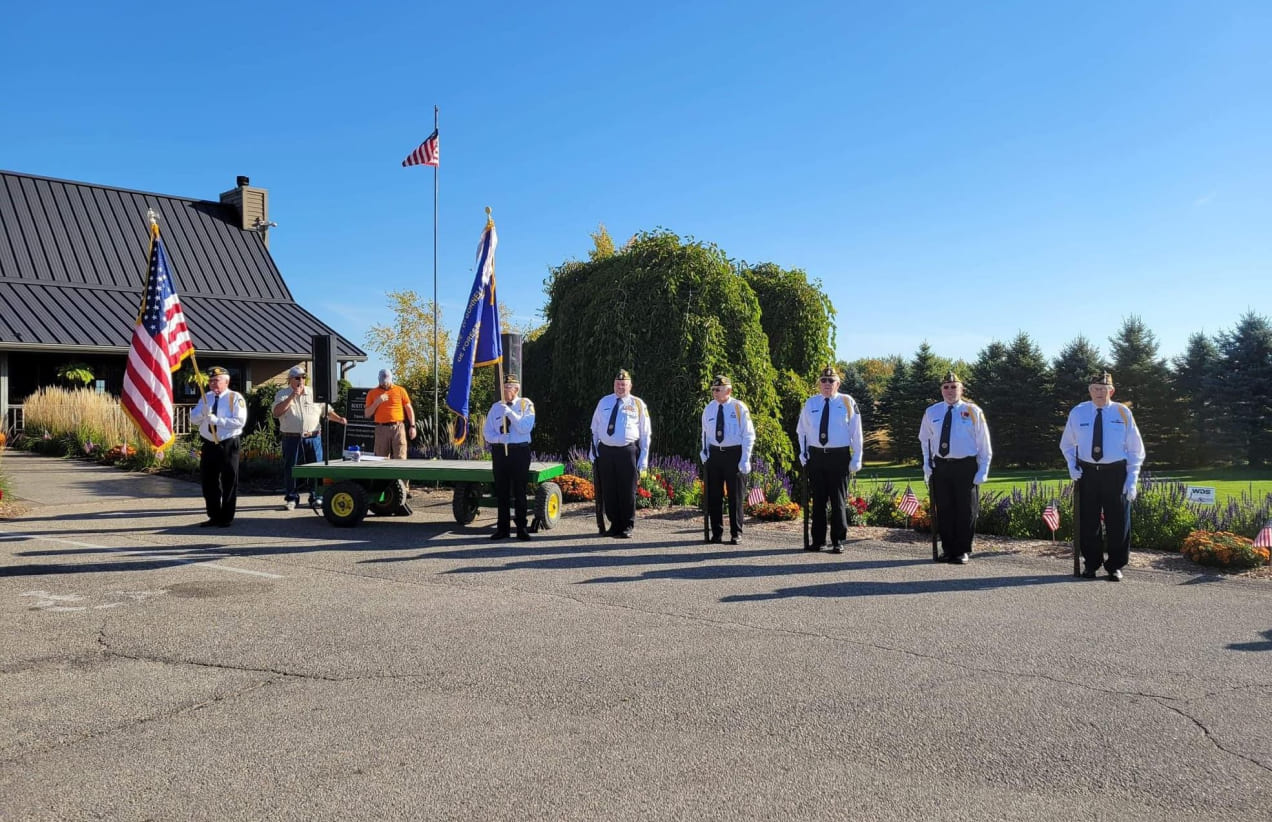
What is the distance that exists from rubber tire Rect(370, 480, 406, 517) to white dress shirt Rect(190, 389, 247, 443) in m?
1.98

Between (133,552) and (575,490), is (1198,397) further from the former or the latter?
(133,552)

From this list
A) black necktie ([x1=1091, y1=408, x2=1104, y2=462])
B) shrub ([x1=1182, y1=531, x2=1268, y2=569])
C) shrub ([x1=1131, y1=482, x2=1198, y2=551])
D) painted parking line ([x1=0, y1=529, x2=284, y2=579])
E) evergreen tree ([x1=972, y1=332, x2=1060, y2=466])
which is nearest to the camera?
black necktie ([x1=1091, y1=408, x2=1104, y2=462])

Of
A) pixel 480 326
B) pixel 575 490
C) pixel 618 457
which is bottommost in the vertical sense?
pixel 575 490

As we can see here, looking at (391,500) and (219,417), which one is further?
(391,500)

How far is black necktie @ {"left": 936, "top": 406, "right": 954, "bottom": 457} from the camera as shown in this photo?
381 inches

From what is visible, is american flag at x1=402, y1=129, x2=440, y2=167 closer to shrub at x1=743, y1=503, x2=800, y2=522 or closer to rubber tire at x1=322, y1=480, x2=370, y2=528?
rubber tire at x1=322, y1=480, x2=370, y2=528

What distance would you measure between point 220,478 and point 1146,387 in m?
32.8

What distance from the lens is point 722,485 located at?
10.9 m

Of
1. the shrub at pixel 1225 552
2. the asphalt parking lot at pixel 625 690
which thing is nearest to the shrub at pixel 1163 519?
the shrub at pixel 1225 552

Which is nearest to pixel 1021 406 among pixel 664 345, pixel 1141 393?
pixel 1141 393

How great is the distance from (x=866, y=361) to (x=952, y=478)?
72975 mm

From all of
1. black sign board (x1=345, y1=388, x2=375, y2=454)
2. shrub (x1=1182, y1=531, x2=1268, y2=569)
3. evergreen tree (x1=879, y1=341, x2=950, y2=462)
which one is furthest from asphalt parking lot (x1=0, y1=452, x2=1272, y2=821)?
evergreen tree (x1=879, y1=341, x2=950, y2=462)

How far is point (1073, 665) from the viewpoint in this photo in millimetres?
5777

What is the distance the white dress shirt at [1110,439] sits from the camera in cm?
870
